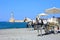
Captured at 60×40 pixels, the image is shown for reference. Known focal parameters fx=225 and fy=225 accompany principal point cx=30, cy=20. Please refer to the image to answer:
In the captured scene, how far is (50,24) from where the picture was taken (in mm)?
18094

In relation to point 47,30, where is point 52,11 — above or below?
above

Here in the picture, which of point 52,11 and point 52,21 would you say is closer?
point 52,21

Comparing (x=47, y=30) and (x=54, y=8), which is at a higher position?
(x=54, y=8)

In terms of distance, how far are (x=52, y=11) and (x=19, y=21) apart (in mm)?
69505

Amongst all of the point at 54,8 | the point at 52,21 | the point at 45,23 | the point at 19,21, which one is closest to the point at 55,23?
the point at 52,21

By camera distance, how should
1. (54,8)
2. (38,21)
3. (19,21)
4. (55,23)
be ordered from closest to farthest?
(38,21) → (55,23) → (54,8) → (19,21)

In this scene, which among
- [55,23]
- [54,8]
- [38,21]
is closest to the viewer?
[38,21]

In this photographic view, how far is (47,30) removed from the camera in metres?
19.1

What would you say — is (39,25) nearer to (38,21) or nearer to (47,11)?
(38,21)

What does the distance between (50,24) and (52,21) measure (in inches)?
11.5

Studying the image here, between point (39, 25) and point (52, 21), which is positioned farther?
point (52, 21)

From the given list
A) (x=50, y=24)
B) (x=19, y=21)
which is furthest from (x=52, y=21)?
(x=19, y=21)

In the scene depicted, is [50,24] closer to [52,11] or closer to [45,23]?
[45,23]

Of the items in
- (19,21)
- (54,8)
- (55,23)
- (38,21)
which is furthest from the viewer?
(19,21)
